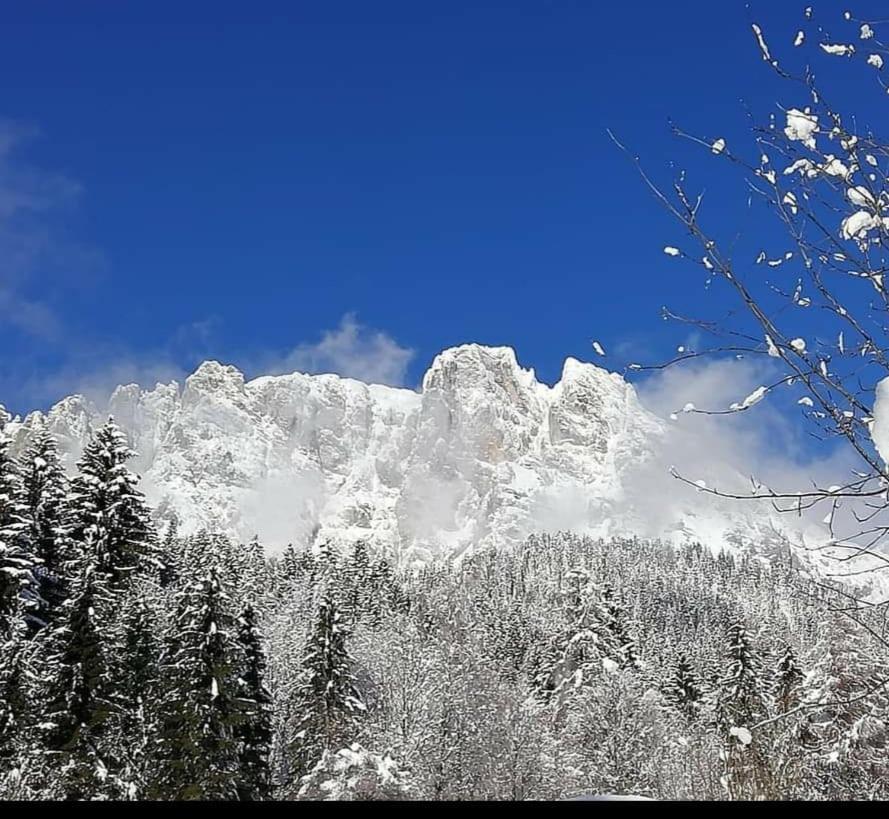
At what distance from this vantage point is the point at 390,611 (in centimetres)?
2973

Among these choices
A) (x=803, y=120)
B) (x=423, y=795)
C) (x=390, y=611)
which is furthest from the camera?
(x=390, y=611)

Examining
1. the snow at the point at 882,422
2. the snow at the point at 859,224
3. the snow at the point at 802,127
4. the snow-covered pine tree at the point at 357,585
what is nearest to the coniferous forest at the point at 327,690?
the snow-covered pine tree at the point at 357,585

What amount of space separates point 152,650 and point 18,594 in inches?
111

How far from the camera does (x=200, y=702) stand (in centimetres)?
1266

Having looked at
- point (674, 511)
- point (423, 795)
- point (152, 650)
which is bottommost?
point (423, 795)

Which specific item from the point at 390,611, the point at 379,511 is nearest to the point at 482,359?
Answer: the point at 379,511

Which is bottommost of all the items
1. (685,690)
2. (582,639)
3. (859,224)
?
(859,224)

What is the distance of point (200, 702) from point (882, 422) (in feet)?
41.8

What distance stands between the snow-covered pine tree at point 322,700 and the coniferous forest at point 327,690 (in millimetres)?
42

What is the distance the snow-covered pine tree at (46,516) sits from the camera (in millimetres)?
14375

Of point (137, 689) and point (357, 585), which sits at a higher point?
point (357, 585)

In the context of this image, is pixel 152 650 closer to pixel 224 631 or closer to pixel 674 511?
pixel 224 631

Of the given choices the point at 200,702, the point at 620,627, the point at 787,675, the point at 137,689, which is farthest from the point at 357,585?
the point at 200,702

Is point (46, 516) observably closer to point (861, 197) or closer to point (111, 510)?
point (111, 510)
